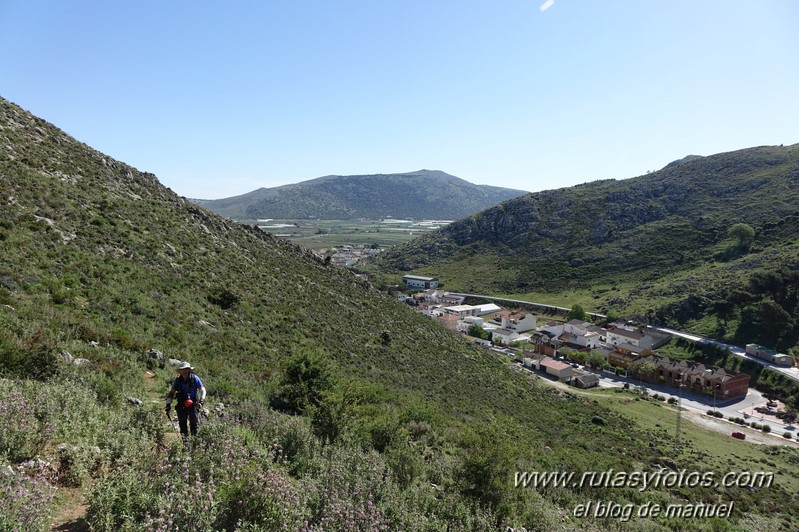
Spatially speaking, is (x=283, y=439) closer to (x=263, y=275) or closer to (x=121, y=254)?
Result: (x=121, y=254)

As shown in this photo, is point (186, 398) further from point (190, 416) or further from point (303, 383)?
point (303, 383)

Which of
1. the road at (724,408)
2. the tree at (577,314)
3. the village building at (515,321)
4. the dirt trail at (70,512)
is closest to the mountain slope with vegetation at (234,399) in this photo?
the dirt trail at (70,512)

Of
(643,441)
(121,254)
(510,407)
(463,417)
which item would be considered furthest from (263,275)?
(643,441)

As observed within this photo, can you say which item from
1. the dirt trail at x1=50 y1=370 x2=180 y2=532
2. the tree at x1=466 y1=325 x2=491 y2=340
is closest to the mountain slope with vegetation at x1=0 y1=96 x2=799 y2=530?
the dirt trail at x1=50 y1=370 x2=180 y2=532

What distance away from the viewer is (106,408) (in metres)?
6.41

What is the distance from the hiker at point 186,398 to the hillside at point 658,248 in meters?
76.8

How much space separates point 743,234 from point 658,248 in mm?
16584

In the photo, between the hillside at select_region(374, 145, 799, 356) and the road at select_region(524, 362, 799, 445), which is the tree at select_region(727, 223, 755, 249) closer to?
the hillside at select_region(374, 145, 799, 356)

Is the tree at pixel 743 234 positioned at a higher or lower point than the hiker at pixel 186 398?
higher

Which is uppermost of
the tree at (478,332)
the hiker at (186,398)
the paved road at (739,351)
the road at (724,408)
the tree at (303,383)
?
the hiker at (186,398)

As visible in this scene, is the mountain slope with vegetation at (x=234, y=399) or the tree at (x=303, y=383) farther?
the tree at (x=303, y=383)

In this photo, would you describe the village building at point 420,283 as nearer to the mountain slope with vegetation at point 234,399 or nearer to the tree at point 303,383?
the mountain slope with vegetation at point 234,399

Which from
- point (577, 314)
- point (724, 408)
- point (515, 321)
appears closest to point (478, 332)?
Result: point (515, 321)

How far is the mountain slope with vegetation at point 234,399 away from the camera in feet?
14.7
